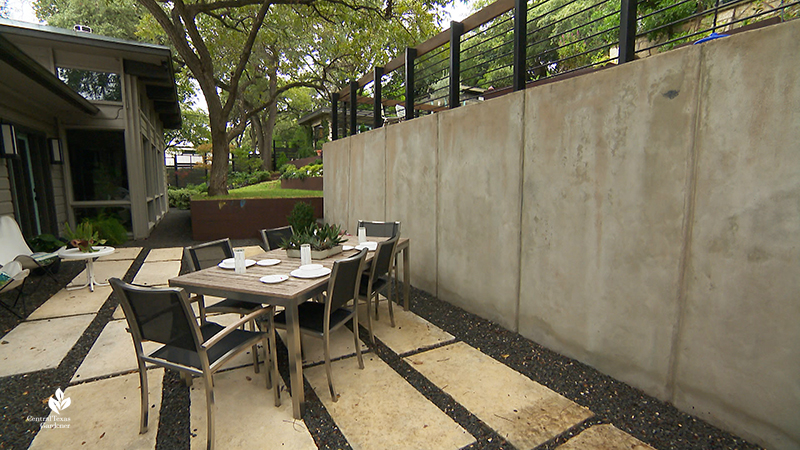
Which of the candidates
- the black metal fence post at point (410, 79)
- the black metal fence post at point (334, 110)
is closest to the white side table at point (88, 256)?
the black metal fence post at point (410, 79)

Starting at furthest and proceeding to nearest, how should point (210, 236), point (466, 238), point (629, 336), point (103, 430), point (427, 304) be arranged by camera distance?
point (210, 236) → point (427, 304) → point (466, 238) → point (629, 336) → point (103, 430)

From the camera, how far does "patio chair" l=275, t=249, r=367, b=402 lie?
7.32 feet

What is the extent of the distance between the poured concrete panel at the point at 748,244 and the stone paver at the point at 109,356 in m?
3.70

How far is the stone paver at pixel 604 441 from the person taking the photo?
5.98 feet

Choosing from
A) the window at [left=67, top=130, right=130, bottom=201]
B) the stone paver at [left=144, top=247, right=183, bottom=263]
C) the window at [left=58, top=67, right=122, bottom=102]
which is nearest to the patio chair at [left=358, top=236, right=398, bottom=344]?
the stone paver at [left=144, top=247, right=183, bottom=263]

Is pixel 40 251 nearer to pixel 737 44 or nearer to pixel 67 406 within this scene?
pixel 67 406

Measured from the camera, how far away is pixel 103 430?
1972mm

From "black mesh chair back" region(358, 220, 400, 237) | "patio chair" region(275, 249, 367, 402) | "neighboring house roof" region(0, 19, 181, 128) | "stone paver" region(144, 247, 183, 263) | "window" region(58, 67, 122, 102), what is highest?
"neighboring house roof" region(0, 19, 181, 128)

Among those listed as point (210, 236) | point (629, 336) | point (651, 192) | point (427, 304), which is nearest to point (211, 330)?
point (427, 304)

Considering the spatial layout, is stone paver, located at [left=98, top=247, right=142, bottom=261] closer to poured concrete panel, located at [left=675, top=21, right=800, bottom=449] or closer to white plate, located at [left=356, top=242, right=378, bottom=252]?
white plate, located at [left=356, top=242, right=378, bottom=252]

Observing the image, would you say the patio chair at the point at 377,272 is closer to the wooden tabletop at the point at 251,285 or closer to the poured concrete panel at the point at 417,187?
the wooden tabletop at the point at 251,285

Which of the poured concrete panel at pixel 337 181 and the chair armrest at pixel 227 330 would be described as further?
the poured concrete panel at pixel 337 181

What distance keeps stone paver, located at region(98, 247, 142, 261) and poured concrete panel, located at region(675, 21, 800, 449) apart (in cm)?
730

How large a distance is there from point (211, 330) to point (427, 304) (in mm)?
2323
